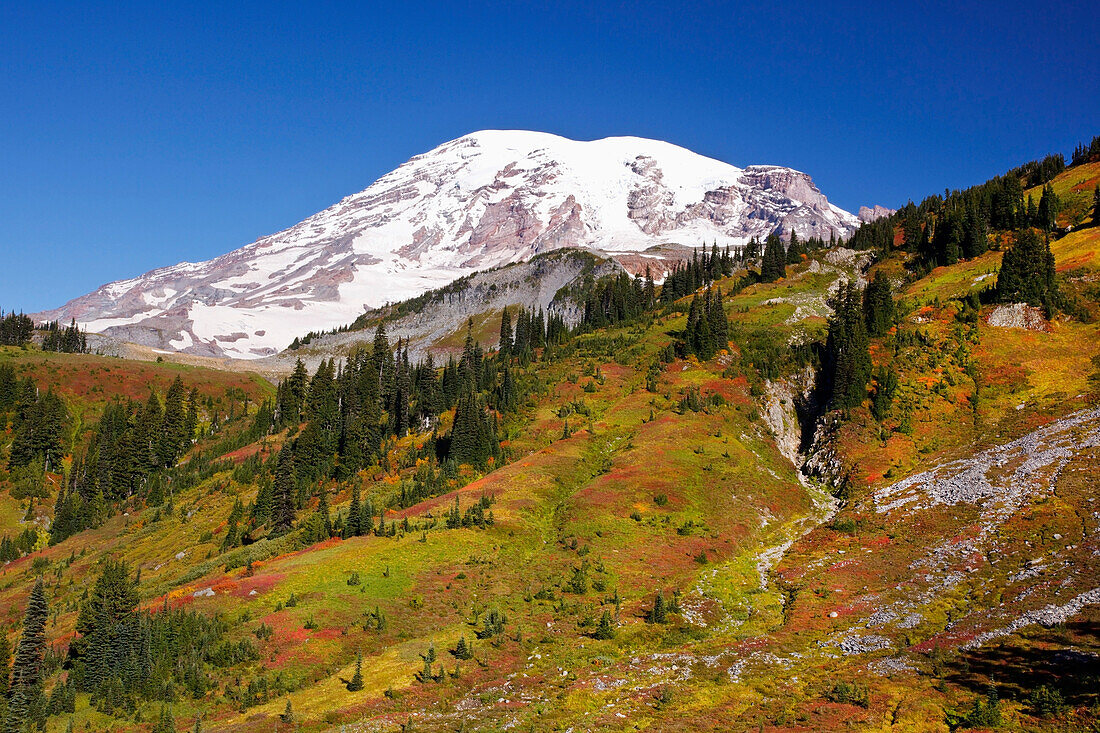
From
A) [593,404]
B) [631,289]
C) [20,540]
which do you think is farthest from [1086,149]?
[20,540]

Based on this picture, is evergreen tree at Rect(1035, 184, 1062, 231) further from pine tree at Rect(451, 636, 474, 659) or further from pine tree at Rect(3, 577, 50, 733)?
pine tree at Rect(3, 577, 50, 733)

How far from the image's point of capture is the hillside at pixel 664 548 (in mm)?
32719

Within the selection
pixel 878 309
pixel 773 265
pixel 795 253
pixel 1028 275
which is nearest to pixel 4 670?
pixel 878 309

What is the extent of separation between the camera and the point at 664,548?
2229 inches

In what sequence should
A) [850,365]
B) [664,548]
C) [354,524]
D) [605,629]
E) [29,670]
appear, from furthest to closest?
[850,365] < [354,524] < [664,548] < [605,629] < [29,670]

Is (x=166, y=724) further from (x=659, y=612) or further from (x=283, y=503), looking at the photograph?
(x=283, y=503)

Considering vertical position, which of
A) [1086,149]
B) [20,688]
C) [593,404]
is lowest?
[20,688]

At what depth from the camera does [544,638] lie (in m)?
42.3

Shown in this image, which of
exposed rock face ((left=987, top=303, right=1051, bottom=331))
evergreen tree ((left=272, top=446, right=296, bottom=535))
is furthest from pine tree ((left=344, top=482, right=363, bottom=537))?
exposed rock face ((left=987, top=303, right=1051, bottom=331))

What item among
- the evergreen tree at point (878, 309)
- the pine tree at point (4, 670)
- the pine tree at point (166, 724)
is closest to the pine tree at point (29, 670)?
the pine tree at point (4, 670)

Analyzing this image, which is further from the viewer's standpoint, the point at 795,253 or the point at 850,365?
the point at 795,253

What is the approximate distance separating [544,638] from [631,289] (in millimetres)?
143929

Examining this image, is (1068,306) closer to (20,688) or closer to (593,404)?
(593,404)

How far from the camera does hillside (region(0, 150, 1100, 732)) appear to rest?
1288 inches
